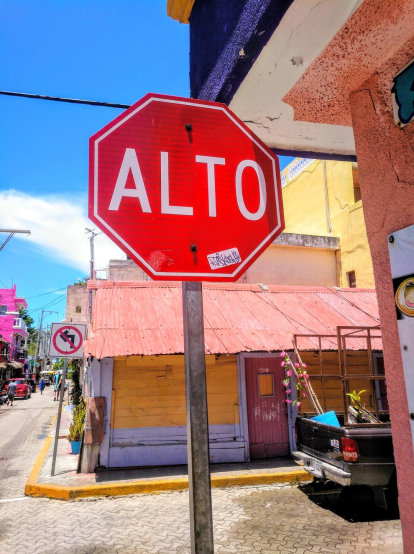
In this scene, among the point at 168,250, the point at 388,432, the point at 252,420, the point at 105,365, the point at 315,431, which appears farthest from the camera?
the point at 252,420

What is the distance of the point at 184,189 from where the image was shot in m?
1.76

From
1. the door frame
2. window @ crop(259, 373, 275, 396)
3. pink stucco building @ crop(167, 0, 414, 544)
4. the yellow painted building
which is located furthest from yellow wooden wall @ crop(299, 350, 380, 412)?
pink stucco building @ crop(167, 0, 414, 544)

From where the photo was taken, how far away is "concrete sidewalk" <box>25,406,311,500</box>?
7.43m

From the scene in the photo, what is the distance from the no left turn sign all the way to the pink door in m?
4.24

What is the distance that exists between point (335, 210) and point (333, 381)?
7.19 meters

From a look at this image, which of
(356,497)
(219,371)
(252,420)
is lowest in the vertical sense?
(356,497)

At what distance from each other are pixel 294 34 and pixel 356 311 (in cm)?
1033

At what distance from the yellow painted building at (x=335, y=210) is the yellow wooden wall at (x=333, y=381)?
3366 millimetres

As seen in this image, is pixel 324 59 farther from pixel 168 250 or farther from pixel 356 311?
pixel 356 311

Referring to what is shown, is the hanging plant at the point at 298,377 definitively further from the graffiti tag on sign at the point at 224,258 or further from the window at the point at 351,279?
the graffiti tag on sign at the point at 224,258

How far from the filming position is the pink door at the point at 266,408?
1005 centimetres

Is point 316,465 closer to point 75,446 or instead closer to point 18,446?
point 75,446

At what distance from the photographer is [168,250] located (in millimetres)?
1667

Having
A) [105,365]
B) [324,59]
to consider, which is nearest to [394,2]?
[324,59]
